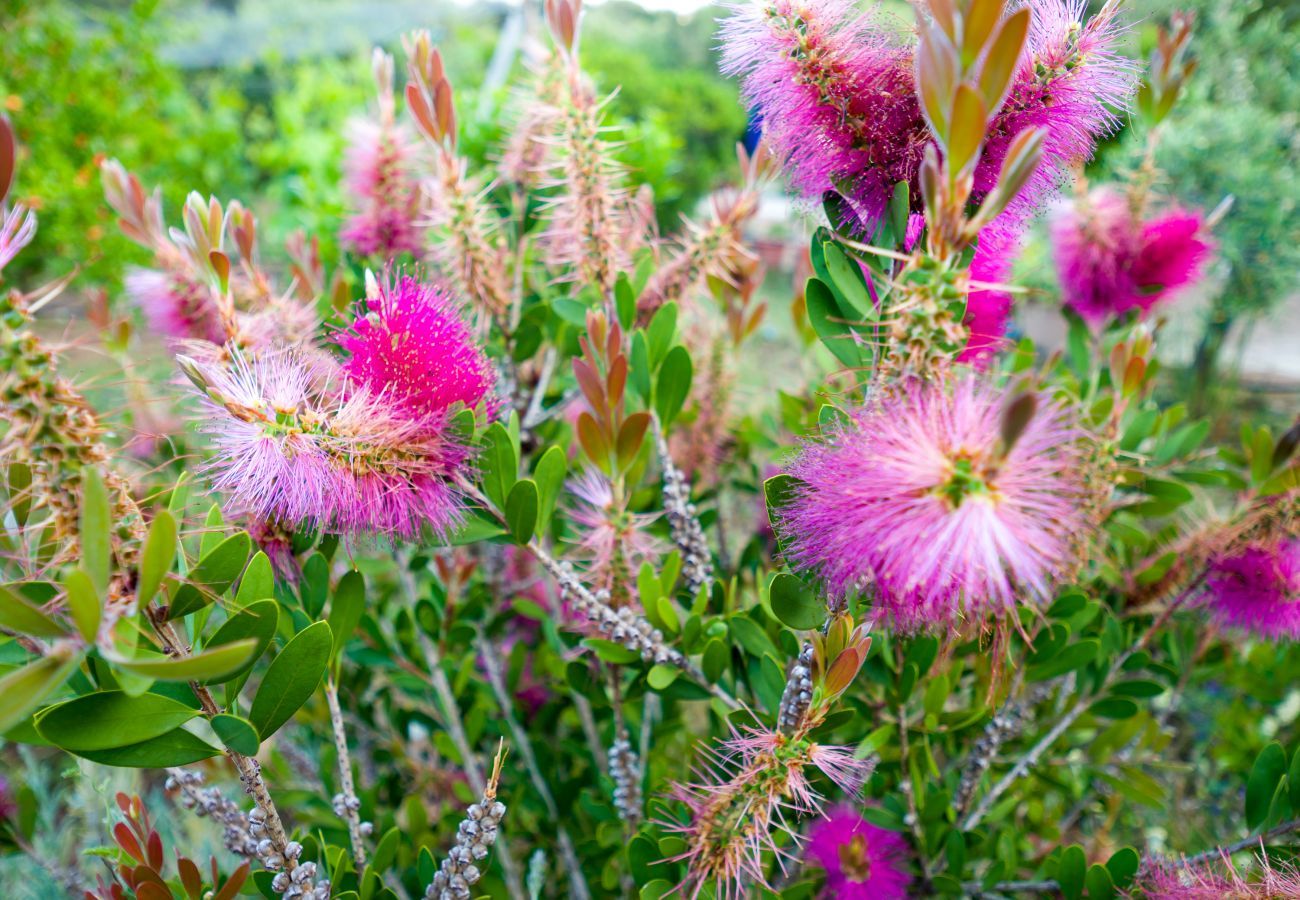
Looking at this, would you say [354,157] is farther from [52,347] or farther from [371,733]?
[371,733]

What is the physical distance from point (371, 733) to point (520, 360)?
0.72 meters

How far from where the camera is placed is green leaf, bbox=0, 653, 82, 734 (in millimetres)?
385

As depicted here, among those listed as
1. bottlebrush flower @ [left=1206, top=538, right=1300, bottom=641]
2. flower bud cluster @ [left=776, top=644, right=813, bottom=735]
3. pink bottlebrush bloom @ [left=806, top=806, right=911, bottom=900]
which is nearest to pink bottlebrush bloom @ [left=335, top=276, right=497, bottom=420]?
flower bud cluster @ [left=776, top=644, right=813, bottom=735]

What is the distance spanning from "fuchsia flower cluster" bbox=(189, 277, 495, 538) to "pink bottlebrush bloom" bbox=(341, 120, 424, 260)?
0.45 metres

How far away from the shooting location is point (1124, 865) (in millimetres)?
810

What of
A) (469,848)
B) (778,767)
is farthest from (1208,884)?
(469,848)

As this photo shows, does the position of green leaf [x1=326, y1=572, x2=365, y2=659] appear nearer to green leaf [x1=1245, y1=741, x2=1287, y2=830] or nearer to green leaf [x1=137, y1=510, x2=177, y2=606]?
green leaf [x1=137, y1=510, x2=177, y2=606]

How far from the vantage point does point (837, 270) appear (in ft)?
2.12

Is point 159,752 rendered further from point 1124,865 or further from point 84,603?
point 1124,865

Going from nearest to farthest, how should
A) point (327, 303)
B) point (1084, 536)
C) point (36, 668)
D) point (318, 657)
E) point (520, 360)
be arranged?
1. point (36, 668)
2. point (318, 657)
3. point (1084, 536)
4. point (520, 360)
5. point (327, 303)

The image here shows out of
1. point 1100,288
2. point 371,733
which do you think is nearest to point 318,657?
point 371,733

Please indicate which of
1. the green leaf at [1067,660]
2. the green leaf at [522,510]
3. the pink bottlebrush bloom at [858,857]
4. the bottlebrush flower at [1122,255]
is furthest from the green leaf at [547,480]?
the bottlebrush flower at [1122,255]

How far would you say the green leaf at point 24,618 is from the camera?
0.41 metres

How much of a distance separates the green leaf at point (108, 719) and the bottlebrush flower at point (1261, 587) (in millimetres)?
1128
